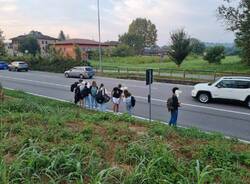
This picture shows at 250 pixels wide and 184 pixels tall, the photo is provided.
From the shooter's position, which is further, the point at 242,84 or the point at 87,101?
the point at 242,84

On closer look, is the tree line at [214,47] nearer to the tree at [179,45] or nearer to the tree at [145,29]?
the tree at [179,45]

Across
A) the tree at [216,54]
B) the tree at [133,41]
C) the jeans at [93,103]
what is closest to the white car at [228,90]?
the jeans at [93,103]

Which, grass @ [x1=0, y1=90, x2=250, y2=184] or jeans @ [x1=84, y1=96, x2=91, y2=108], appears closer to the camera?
grass @ [x1=0, y1=90, x2=250, y2=184]

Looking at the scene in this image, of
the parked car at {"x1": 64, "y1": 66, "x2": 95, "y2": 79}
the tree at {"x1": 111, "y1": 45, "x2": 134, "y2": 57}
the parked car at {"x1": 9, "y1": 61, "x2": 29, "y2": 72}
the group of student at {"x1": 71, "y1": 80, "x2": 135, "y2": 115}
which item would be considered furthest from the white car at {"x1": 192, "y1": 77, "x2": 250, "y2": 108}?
the tree at {"x1": 111, "y1": 45, "x2": 134, "y2": 57}

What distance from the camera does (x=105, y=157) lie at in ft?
22.1

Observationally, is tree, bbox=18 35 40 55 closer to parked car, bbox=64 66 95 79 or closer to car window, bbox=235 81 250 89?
parked car, bbox=64 66 95 79

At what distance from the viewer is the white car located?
19.7m

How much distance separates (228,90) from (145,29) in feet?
376

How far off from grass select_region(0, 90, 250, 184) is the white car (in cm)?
1096

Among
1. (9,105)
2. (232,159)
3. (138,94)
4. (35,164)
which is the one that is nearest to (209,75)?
(138,94)

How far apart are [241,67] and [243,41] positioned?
830 cm

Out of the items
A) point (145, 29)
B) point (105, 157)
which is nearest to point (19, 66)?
point (105, 157)

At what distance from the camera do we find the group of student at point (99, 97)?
16.2m

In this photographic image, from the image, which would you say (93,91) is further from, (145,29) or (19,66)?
(145,29)
